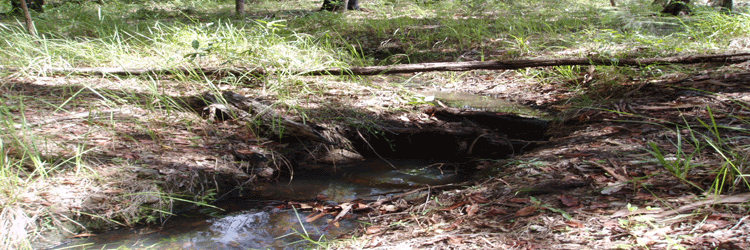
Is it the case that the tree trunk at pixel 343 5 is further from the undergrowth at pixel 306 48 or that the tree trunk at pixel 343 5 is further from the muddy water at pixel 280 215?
the muddy water at pixel 280 215

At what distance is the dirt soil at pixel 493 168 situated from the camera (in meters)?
1.69

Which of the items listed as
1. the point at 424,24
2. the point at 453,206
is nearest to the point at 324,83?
the point at 453,206

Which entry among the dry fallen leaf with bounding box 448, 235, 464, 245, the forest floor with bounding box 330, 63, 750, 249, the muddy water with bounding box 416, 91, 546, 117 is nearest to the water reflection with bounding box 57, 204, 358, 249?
the forest floor with bounding box 330, 63, 750, 249

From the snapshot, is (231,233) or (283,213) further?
(283,213)

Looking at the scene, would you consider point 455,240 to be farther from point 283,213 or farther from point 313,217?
point 283,213

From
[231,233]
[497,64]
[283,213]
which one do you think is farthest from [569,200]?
[497,64]

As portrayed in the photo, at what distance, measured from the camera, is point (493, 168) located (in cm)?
275

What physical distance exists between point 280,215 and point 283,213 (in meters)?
0.03

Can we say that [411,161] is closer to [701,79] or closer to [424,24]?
[701,79]

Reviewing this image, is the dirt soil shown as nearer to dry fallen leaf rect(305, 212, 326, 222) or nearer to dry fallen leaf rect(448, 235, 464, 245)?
dry fallen leaf rect(448, 235, 464, 245)

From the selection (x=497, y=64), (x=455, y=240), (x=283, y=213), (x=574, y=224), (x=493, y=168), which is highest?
(x=497, y=64)

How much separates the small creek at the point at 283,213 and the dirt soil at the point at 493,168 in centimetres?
14

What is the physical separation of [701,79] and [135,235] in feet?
13.3

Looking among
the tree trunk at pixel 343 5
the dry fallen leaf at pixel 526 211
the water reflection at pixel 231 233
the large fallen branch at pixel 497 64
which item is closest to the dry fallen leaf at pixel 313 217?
the water reflection at pixel 231 233
